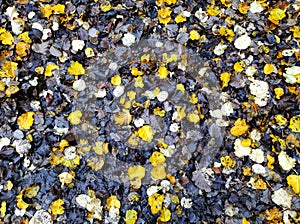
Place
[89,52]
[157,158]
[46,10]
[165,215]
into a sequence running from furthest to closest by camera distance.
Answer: [46,10], [89,52], [157,158], [165,215]

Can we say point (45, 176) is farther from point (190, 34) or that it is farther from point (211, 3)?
point (211, 3)

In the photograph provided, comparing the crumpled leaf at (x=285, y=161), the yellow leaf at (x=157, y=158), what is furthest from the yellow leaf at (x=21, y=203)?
the crumpled leaf at (x=285, y=161)

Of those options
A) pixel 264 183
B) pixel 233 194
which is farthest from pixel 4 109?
pixel 264 183

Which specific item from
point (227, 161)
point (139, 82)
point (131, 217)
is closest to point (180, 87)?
point (139, 82)

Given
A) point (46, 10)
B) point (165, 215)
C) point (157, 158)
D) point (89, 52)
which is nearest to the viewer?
point (165, 215)

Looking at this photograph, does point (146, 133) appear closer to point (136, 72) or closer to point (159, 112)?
point (159, 112)

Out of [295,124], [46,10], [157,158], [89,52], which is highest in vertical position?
[46,10]
